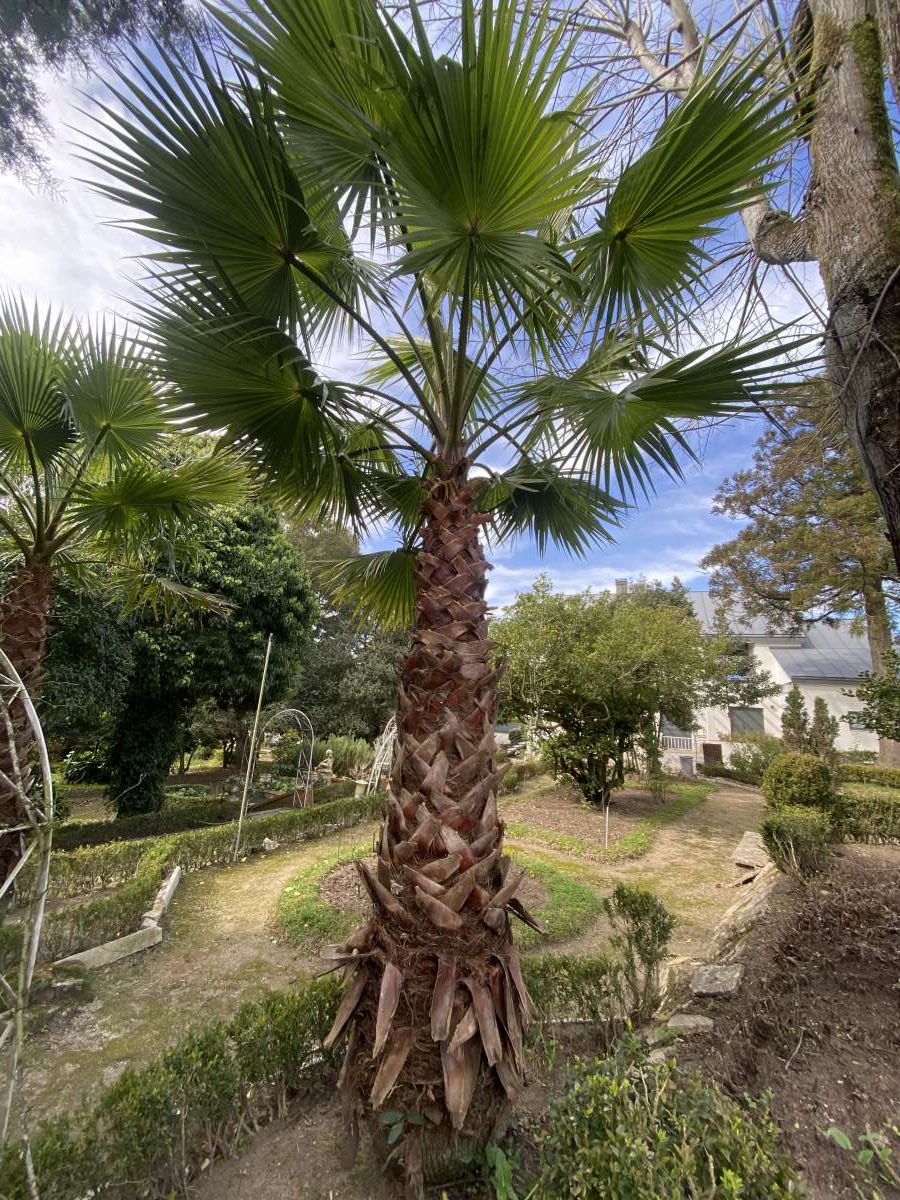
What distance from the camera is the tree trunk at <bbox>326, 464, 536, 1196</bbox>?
2064mm

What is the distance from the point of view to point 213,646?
10.3m

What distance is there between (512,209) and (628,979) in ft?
14.6

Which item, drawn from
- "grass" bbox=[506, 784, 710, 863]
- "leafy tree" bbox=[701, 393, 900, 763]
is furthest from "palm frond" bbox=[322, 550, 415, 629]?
"leafy tree" bbox=[701, 393, 900, 763]

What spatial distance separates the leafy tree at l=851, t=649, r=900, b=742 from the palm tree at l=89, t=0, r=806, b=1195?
633 centimetres

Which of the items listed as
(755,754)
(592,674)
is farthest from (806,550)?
(592,674)

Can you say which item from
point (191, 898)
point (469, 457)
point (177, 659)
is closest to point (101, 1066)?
point (191, 898)

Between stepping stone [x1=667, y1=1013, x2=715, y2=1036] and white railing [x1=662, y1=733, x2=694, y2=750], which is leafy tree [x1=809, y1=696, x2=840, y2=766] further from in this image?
stepping stone [x1=667, y1=1013, x2=715, y2=1036]

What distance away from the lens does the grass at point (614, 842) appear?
857 cm

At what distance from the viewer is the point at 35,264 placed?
3699 millimetres

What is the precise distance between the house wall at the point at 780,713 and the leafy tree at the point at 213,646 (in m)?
18.8

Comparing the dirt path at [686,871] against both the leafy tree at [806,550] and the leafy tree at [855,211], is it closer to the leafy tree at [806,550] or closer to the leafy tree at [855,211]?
the leafy tree at [855,211]

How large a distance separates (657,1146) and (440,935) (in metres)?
0.95

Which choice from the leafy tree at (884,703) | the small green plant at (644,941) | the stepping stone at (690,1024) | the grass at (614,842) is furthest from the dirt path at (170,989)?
the leafy tree at (884,703)

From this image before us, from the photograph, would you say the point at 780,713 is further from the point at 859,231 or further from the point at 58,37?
the point at 58,37
